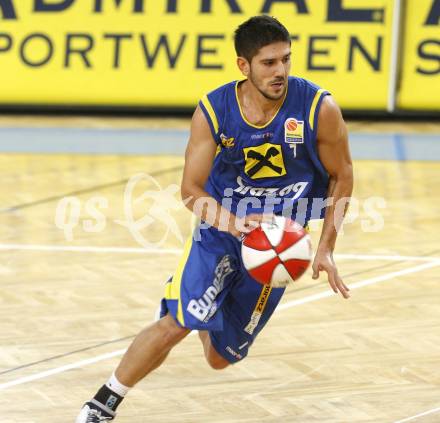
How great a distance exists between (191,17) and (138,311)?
608cm

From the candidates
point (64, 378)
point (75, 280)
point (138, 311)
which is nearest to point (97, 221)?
point (75, 280)

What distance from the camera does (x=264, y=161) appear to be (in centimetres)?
584

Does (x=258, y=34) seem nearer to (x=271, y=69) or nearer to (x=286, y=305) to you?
(x=271, y=69)

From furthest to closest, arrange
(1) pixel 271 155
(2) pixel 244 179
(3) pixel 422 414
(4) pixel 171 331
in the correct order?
(3) pixel 422 414, (2) pixel 244 179, (1) pixel 271 155, (4) pixel 171 331

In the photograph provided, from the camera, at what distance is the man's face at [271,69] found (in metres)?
5.61

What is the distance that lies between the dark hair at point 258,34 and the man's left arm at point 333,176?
0.40m

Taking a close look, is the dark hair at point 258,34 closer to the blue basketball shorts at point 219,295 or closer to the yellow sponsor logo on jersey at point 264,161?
the yellow sponsor logo on jersey at point 264,161

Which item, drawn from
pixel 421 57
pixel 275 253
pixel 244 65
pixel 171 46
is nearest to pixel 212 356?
pixel 275 253

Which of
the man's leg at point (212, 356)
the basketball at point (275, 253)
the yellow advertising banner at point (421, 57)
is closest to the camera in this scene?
the basketball at point (275, 253)

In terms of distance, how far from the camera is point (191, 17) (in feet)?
43.8

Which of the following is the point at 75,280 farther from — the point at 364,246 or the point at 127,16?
the point at 127,16

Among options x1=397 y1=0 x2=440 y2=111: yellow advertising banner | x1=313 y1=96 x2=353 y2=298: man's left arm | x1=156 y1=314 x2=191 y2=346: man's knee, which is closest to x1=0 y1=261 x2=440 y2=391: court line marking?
x1=156 y1=314 x2=191 y2=346: man's knee

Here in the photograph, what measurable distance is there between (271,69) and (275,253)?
0.81m

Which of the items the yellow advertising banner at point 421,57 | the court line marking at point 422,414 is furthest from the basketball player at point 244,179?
the yellow advertising banner at point 421,57
